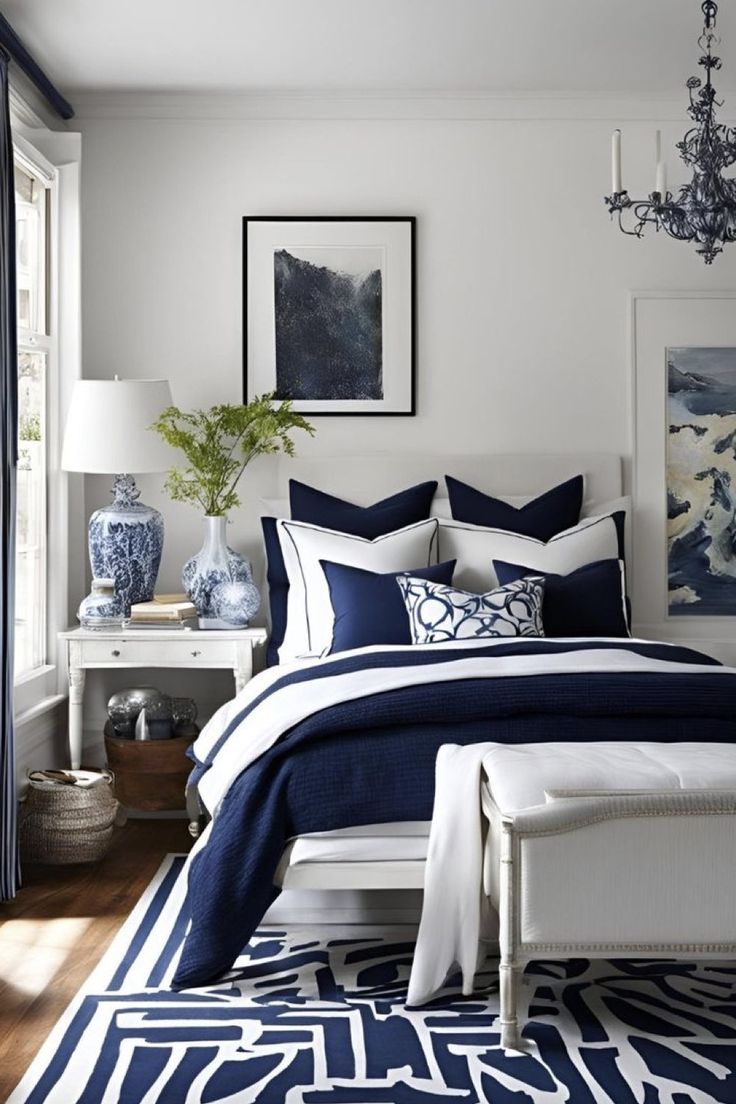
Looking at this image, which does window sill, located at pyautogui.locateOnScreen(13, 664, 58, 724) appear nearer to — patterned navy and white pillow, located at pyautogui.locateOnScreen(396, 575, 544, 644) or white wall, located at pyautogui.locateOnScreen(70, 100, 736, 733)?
white wall, located at pyautogui.locateOnScreen(70, 100, 736, 733)

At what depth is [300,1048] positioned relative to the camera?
9.04 feet

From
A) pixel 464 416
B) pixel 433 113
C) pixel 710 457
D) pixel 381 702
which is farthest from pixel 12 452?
pixel 710 457

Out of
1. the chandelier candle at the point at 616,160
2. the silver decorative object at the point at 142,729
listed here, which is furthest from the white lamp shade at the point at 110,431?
the chandelier candle at the point at 616,160

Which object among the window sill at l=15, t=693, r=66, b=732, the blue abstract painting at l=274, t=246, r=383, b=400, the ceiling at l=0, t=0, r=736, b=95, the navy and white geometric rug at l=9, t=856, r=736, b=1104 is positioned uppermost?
the ceiling at l=0, t=0, r=736, b=95

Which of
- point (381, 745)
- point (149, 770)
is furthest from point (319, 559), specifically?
point (381, 745)

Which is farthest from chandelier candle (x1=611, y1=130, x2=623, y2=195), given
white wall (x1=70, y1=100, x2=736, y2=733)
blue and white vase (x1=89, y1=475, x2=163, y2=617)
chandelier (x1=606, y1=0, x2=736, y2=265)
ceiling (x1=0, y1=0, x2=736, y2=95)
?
blue and white vase (x1=89, y1=475, x2=163, y2=617)

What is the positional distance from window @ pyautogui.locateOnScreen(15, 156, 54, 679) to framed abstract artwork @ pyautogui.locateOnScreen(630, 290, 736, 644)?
8.04ft

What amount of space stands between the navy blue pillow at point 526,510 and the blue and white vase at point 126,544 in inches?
48.8

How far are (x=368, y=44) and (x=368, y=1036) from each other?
3453mm

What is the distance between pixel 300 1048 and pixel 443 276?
135 inches

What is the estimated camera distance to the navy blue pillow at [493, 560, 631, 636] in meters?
4.52

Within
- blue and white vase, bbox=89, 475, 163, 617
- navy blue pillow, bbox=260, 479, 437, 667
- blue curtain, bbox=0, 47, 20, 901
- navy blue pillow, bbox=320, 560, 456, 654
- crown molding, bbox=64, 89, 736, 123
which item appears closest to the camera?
blue curtain, bbox=0, 47, 20, 901

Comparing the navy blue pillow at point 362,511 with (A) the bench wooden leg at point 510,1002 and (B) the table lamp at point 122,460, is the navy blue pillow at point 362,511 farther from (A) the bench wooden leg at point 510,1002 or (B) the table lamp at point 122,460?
(A) the bench wooden leg at point 510,1002

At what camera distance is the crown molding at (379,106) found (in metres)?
5.16
